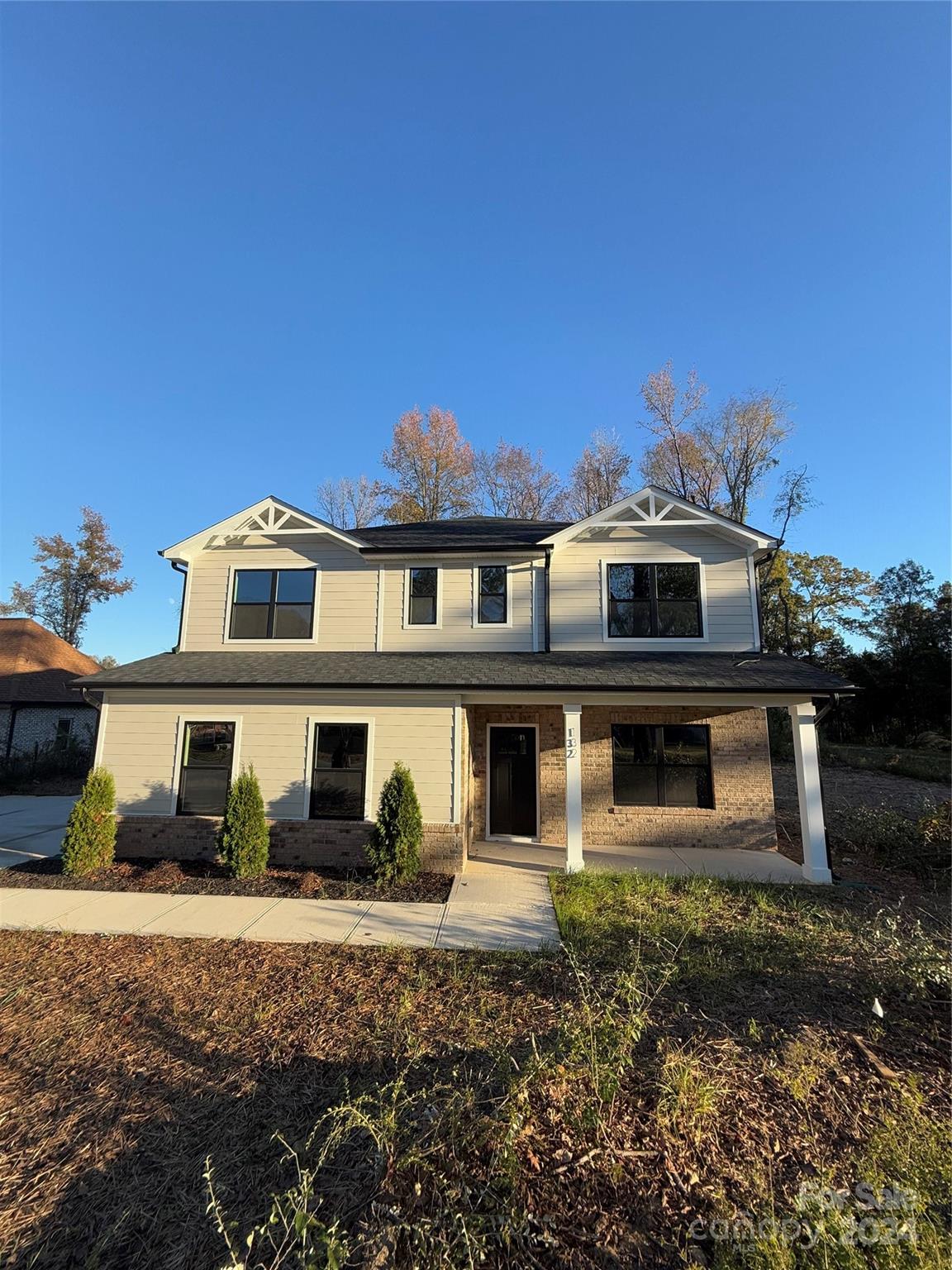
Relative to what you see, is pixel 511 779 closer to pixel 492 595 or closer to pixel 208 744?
pixel 492 595

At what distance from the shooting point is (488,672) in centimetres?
952

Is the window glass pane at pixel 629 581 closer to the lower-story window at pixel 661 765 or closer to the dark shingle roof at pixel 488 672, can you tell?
the dark shingle roof at pixel 488 672

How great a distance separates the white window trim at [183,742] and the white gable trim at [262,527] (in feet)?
12.0

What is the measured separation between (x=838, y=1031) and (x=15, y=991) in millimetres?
6818

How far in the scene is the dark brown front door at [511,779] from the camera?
11.2 meters

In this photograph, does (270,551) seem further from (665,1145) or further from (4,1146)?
(665,1145)

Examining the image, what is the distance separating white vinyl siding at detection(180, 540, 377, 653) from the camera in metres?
11.2

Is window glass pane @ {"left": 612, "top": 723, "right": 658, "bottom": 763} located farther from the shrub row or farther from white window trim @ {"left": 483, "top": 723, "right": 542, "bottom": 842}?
the shrub row

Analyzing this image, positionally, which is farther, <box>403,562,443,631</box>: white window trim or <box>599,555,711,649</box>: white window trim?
<box>403,562,443,631</box>: white window trim

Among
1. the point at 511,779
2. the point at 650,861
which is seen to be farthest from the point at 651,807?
the point at 511,779

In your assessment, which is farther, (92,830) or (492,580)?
(492,580)

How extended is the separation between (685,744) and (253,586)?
943 cm

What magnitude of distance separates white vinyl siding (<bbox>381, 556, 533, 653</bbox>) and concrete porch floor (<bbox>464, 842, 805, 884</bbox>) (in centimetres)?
381

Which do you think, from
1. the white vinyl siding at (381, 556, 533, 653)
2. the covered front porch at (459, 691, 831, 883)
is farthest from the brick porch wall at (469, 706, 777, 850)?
the white vinyl siding at (381, 556, 533, 653)
